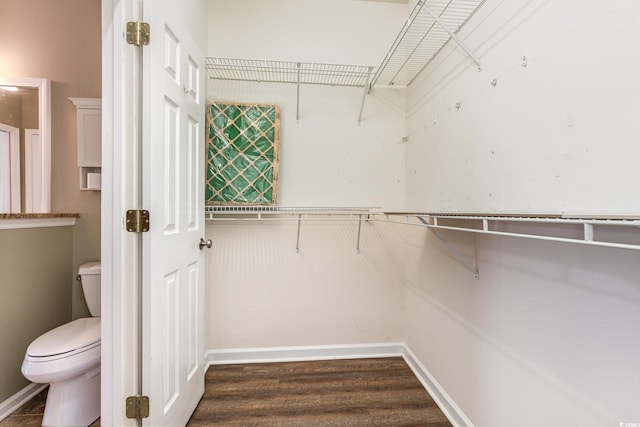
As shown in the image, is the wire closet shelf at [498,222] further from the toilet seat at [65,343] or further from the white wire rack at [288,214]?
the toilet seat at [65,343]

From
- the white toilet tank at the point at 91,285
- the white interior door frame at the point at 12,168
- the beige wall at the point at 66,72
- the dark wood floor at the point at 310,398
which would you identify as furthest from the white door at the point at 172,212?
the white interior door frame at the point at 12,168

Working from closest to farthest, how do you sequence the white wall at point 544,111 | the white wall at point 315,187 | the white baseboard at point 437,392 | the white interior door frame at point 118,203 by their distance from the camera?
1. the white wall at point 544,111
2. the white interior door frame at point 118,203
3. the white baseboard at point 437,392
4. the white wall at point 315,187

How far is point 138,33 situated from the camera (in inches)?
42.0

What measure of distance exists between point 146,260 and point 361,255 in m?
1.43

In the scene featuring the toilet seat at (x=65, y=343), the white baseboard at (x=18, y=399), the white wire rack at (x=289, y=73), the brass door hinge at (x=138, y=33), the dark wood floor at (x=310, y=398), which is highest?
the white wire rack at (x=289, y=73)

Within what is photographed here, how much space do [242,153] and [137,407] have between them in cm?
148

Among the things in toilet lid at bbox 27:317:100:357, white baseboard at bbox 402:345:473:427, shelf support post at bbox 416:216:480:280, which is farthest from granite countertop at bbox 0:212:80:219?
white baseboard at bbox 402:345:473:427

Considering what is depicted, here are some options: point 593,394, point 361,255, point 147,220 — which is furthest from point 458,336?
point 147,220

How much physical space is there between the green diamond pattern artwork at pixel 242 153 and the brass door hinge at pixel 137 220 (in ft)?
2.56

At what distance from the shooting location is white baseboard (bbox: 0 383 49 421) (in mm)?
1440

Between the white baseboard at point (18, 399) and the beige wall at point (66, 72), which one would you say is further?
the beige wall at point (66, 72)

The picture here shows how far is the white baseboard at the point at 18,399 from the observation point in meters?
1.44

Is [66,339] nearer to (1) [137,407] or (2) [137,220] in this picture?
(1) [137,407]

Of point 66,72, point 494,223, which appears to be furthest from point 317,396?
point 66,72
